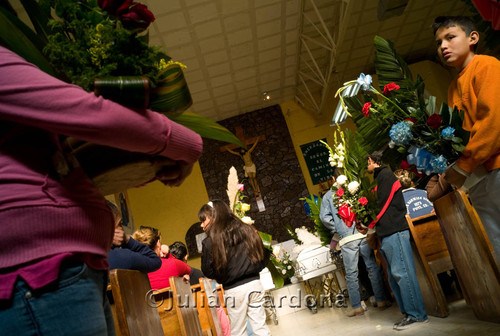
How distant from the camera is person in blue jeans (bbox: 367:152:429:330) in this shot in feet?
10.8

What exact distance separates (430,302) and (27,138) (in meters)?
3.65

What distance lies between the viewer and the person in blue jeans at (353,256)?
4742mm

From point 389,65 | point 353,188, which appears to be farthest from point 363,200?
point 389,65

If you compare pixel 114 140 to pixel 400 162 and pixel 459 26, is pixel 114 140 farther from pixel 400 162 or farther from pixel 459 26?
pixel 400 162

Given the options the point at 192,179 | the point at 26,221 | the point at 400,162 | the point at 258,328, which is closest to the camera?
the point at 26,221

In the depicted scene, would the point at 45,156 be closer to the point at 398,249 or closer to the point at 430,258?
the point at 398,249

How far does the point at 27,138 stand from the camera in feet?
2.41

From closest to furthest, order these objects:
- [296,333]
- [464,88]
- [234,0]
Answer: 1. [464,88]
2. [296,333]
3. [234,0]

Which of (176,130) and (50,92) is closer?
(50,92)

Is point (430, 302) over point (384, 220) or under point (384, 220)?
under

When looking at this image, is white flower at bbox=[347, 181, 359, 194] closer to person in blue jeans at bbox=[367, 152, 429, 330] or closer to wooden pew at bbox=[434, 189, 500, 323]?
person in blue jeans at bbox=[367, 152, 429, 330]

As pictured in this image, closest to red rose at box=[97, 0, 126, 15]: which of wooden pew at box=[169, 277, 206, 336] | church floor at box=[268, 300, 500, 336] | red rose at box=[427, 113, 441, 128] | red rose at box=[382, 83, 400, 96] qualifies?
red rose at box=[427, 113, 441, 128]

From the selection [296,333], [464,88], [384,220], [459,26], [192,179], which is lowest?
[296,333]

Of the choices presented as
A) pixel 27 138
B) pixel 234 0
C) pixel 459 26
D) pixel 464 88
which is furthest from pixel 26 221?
pixel 234 0
